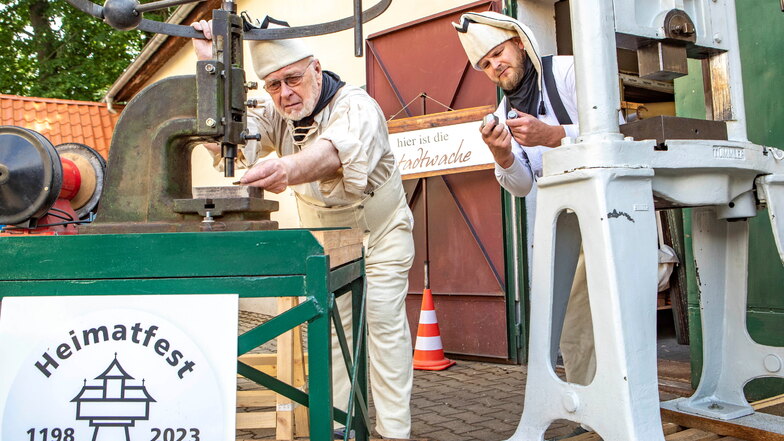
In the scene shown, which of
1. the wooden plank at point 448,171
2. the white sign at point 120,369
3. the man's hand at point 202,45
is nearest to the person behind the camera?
the white sign at point 120,369

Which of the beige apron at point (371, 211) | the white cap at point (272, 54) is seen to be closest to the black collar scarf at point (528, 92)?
the beige apron at point (371, 211)

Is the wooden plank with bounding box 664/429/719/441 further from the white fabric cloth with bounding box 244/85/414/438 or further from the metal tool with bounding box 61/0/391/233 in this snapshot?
the metal tool with bounding box 61/0/391/233

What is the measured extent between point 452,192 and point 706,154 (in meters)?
3.46

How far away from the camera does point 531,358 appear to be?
2191 millimetres

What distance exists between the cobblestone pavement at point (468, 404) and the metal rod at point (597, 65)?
171cm

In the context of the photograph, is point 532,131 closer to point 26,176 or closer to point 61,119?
point 26,176

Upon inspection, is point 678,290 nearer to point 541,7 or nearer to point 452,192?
point 452,192

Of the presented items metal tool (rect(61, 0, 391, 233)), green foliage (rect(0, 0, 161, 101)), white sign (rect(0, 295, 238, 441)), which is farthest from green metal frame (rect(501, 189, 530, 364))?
green foliage (rect(0, 0, 161, 101))

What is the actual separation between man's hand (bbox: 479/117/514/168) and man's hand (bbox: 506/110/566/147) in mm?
44

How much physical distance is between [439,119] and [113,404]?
4209mm

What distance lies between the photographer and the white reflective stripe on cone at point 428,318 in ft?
16.8

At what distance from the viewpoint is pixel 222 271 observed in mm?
1553

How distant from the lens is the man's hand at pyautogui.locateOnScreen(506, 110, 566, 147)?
2.43 metres

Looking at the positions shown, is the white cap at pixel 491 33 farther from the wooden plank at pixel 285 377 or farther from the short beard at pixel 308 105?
the wooden plank at pixel 285 377
